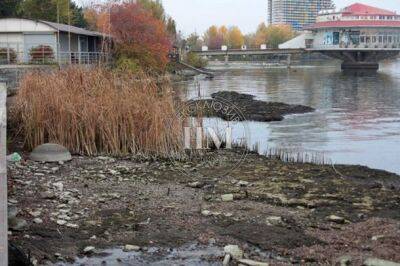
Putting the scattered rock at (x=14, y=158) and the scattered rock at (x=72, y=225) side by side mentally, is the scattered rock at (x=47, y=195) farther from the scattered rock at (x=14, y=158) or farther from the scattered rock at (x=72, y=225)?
the scattered rock at (x=14, y=158)

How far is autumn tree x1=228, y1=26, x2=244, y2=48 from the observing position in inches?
6467

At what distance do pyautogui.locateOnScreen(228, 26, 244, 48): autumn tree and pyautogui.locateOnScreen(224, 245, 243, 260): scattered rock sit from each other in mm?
156114

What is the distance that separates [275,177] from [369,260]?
5.69m

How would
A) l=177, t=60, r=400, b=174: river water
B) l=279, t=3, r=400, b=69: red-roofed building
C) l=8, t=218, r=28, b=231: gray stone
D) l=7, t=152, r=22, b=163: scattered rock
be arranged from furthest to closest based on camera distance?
l=279, t=3, r=400, b=69: red-roofed building
l=177, t=60, r=400, b=174: river water
l=7, t=152, r=22, b=163: scattered rock
l=8, t=218, r=28, b=231: gray stone

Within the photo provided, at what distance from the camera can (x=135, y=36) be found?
52.5 m

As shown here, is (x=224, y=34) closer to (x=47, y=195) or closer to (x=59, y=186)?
(x=59, y=186)

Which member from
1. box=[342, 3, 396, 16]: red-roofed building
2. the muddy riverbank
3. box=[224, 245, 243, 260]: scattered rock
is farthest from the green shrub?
box=[342, 3, 396, 16]: red-roofed building

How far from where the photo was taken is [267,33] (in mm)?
169250

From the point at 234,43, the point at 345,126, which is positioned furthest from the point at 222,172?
the point at 234,43

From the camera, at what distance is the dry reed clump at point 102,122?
1427cm

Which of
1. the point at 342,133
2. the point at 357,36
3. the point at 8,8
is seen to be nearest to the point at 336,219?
the point at 342,133

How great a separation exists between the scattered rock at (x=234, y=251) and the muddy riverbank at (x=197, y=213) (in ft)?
0.36

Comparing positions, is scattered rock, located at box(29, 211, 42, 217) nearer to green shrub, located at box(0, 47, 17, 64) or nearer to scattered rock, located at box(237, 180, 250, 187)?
scattered rock, located at box(237, 180, 250, 187)

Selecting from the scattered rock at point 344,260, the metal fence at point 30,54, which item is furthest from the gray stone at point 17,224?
the metal fence at point 30,54
